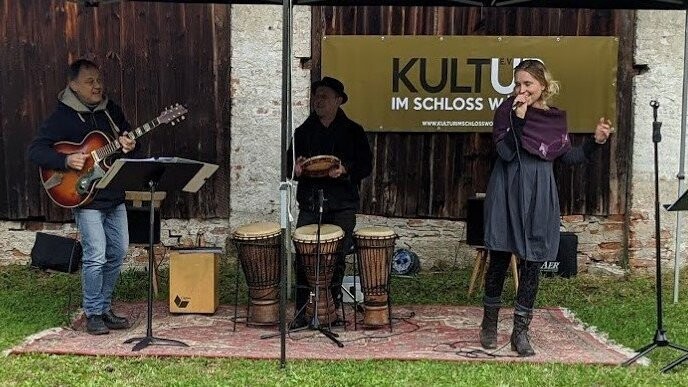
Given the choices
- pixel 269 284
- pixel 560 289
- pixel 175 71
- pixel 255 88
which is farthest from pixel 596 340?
pixel 175 71

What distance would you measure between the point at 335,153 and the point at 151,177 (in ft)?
4.58

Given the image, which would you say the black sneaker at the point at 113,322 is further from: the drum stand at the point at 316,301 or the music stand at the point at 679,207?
the music stand at the point at 679,207

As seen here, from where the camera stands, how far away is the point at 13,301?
21.2 feet

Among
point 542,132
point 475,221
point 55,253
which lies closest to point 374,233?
point 542,132

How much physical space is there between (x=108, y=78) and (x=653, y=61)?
5.22m

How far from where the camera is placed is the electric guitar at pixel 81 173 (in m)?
5.29

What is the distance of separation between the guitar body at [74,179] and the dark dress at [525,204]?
104 inches

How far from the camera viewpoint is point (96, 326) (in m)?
5.44

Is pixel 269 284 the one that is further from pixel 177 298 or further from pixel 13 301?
pixel 13 301

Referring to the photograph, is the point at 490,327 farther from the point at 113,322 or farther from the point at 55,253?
the point at 55,253

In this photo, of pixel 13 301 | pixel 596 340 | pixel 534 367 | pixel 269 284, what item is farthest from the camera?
pixel 13 301

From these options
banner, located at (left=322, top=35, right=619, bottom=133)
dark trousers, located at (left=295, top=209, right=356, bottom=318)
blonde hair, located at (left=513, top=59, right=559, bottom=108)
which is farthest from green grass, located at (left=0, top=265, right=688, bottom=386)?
banner, located at (left=322, top=35, right=619, bottom=133)

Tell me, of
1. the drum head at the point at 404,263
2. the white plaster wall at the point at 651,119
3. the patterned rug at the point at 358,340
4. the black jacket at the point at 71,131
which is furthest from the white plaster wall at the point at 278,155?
the black jacket at the point at 71,131

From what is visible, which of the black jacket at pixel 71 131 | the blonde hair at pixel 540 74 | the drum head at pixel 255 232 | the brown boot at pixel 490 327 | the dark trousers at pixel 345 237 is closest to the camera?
the blonde hair at pixel 540 74
